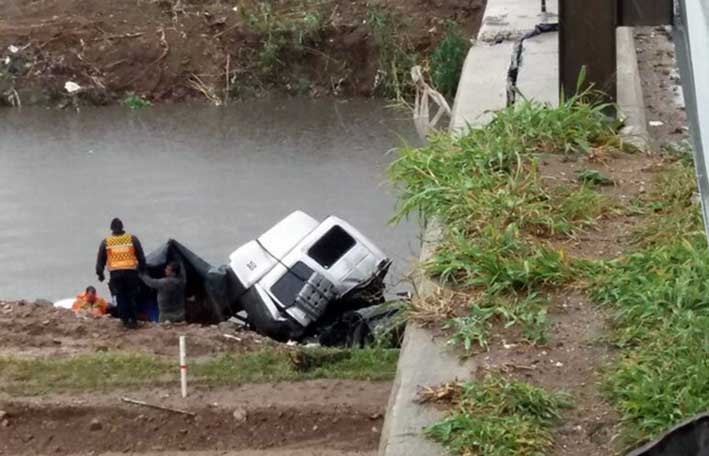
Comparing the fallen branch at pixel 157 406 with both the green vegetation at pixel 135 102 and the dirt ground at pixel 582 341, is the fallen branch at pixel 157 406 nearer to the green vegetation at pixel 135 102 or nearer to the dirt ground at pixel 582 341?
the dirt ground at pixel 582 341

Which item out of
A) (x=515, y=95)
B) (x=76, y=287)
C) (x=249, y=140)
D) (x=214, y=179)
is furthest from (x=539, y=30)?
(x=249, y=140)

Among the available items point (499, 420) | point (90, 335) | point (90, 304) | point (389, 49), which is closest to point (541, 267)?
point (499, 420)

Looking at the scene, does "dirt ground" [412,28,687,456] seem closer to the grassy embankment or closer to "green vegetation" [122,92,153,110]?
the grassy embankment

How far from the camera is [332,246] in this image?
15648mm

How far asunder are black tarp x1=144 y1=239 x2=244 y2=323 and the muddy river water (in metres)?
1.14

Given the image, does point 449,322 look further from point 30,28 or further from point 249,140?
point 30,28

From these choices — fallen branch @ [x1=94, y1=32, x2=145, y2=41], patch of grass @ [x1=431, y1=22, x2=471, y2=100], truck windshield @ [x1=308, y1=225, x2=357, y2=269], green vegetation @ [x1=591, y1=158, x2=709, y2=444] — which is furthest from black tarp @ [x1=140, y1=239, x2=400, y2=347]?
fallen branch @ [x1=94, y1=32, x2=145, y2=41]

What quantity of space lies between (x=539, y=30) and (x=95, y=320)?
6476 millimetres

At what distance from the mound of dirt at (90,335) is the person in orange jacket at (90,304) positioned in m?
0.33

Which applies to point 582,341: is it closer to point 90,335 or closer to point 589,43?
point 589,43

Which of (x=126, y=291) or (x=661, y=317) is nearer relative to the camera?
(x=661, y=317)

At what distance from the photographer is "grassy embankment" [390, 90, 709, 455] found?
4.29 m

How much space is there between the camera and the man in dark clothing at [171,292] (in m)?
15.2

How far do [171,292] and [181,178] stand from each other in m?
5.88
